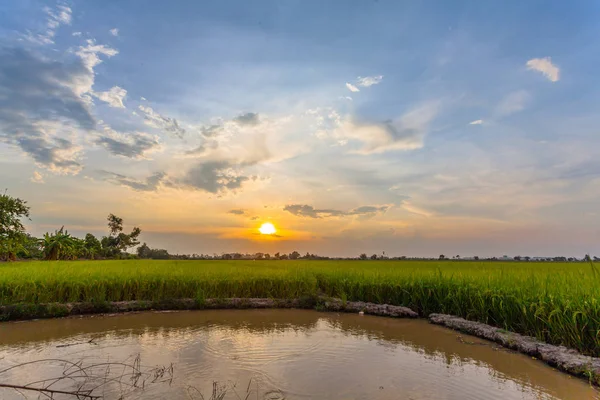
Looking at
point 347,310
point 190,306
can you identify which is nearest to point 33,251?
point 190,306

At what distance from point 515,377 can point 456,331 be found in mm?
2807

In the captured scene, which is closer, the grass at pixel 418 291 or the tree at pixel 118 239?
the grass at pixel 418 291

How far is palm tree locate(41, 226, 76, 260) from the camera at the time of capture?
101 feet

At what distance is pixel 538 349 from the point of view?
576 centimetres

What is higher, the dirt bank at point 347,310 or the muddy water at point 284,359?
the dirt bank at point 347,310

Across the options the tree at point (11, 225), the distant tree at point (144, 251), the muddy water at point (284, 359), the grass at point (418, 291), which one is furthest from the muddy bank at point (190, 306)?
the distant tree at point (144, 251)

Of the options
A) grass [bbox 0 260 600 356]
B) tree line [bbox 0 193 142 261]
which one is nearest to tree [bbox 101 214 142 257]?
tree line [bbox 0 193 142 261]

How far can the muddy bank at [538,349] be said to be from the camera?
4832 millimetres

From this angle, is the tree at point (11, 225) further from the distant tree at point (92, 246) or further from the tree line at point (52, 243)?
the distant tree at point (92, 246)

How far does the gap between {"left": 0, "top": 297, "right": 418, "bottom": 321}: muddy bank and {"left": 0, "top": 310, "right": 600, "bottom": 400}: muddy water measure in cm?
52

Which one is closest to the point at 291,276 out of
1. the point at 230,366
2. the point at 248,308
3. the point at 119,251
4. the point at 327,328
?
the point at 248,308

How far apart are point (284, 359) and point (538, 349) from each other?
4.42m

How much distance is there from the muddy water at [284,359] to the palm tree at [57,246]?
27.8 meters

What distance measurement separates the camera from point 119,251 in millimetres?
44125
